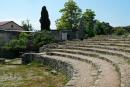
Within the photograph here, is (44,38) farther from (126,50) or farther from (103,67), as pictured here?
(103,67)

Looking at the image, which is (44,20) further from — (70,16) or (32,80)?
(32,80)

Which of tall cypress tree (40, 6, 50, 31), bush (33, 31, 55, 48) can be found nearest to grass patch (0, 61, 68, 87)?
bush (33, 31, 55, 48)

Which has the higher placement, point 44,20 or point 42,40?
point 44,20

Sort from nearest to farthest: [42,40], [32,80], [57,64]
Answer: [32,80] < [57,64] < [42,40]

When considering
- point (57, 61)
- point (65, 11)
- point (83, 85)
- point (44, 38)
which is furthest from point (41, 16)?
point (83, 85)

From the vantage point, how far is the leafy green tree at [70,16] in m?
52.0

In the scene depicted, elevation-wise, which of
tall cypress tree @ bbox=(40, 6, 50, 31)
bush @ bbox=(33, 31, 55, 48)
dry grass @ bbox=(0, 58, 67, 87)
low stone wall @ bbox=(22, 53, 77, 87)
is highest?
tall cypress tree @ bbox=(40, 6, 50, 31)

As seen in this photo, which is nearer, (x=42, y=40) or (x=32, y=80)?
(x=32, y=80)

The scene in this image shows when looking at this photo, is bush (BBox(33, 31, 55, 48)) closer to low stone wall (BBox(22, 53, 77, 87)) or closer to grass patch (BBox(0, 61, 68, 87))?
low stone wall (BBox(22, 53, 77, 87))


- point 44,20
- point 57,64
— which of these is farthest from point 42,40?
point 44,20

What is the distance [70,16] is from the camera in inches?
2060

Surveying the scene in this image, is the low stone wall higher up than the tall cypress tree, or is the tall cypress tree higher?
the tall cypress tree

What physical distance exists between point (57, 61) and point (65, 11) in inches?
1430

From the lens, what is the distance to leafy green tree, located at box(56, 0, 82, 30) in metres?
52.0
